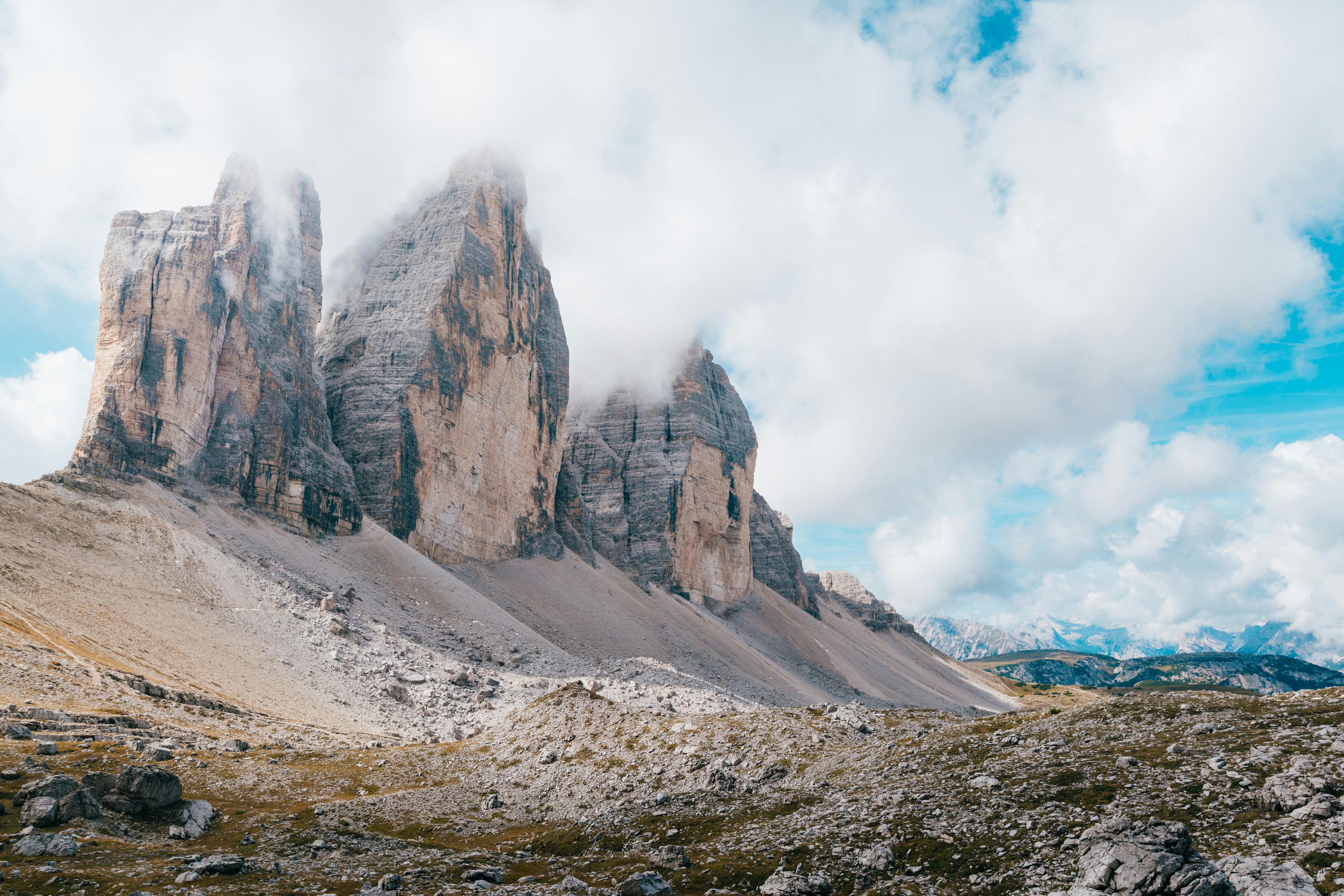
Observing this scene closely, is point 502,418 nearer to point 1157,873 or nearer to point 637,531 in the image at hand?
point 637,531

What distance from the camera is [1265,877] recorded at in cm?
1559

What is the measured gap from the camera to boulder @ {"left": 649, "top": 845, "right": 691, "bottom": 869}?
2270 cm

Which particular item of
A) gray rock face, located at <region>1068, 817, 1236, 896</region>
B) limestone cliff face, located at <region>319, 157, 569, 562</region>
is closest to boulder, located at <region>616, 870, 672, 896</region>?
gray rock face, located at <region>1068, 817, 1236, 896</region>

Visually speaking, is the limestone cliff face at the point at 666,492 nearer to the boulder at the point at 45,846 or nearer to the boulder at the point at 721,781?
the boulder at the point at 721,781

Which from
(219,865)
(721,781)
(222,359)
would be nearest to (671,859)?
(721,781)

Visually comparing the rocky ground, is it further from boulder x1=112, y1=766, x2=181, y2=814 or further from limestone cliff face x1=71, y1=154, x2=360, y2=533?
limestone cliff face x1=71, y1=154, x2=360, y2=533

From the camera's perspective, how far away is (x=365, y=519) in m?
111

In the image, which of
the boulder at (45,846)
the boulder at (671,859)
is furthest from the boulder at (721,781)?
the boulder at (45,846)

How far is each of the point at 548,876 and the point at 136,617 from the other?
2110 inches

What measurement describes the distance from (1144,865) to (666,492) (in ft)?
525

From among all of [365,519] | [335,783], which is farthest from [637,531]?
[335,783]

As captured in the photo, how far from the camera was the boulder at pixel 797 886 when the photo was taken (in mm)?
19250

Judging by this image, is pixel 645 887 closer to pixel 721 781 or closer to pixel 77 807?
pixel 721 781

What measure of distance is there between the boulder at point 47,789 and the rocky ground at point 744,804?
0.20 m
